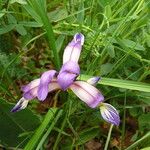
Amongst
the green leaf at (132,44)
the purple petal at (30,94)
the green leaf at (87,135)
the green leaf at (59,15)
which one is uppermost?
the purple petal at (30,94)

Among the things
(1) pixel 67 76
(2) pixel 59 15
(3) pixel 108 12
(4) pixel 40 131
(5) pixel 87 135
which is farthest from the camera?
(2) pixel 59 15

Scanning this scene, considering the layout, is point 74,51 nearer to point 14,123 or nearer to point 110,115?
point 110,115

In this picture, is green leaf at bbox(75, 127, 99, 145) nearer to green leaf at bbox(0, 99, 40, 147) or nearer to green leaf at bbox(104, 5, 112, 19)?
green leaf at bbox(0, 99, 40, 147)

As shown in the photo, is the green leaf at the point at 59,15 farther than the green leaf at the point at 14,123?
Yes

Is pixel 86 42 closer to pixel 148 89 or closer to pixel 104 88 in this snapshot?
pixel 104 88

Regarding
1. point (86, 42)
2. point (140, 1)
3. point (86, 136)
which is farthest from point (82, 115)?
point (140, 1)

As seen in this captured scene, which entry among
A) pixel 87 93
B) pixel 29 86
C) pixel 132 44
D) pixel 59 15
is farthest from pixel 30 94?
pixel 59 15

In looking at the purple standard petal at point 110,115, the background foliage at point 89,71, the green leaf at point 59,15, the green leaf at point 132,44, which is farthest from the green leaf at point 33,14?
the purple standard petal at point 110,115

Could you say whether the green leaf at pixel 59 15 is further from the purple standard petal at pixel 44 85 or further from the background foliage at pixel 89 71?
the purple standard petal at pixel 44 85
